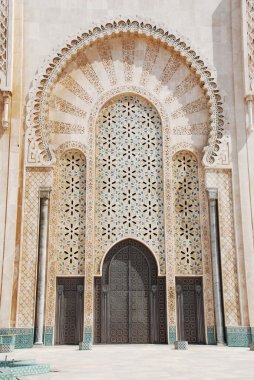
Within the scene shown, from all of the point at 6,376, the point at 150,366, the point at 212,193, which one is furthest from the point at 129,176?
the point at 6,376

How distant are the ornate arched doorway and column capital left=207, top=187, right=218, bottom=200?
137cm

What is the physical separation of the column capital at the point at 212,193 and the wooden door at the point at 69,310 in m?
2.50

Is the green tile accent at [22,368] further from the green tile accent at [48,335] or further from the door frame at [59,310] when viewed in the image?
the door frame at [59,310]

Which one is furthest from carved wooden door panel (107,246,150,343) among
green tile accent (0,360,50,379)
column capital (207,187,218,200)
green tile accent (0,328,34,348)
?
green tile accent (0,360,50,379)

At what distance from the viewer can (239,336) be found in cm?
763

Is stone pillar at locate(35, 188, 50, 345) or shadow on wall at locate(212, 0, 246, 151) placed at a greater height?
shadow on wall at locate(212, 0, 246, 151)

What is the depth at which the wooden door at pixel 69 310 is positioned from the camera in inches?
309

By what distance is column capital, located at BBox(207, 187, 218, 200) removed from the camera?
26.9 ft

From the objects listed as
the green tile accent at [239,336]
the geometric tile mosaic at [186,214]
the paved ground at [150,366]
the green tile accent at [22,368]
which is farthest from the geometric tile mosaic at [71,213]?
the green tile accent at [22,368]

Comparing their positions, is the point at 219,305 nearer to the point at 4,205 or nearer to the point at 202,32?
the point at 4,205

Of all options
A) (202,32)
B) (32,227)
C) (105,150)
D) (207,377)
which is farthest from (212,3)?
(207,377)

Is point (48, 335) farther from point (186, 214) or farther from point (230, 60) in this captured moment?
point (230, 60)

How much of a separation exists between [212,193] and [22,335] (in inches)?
148

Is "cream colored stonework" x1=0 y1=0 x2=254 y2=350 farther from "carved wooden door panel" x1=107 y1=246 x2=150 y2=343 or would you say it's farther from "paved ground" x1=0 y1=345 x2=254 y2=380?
"paved ground" x1=0 y1=345 x2=254 y2=380
